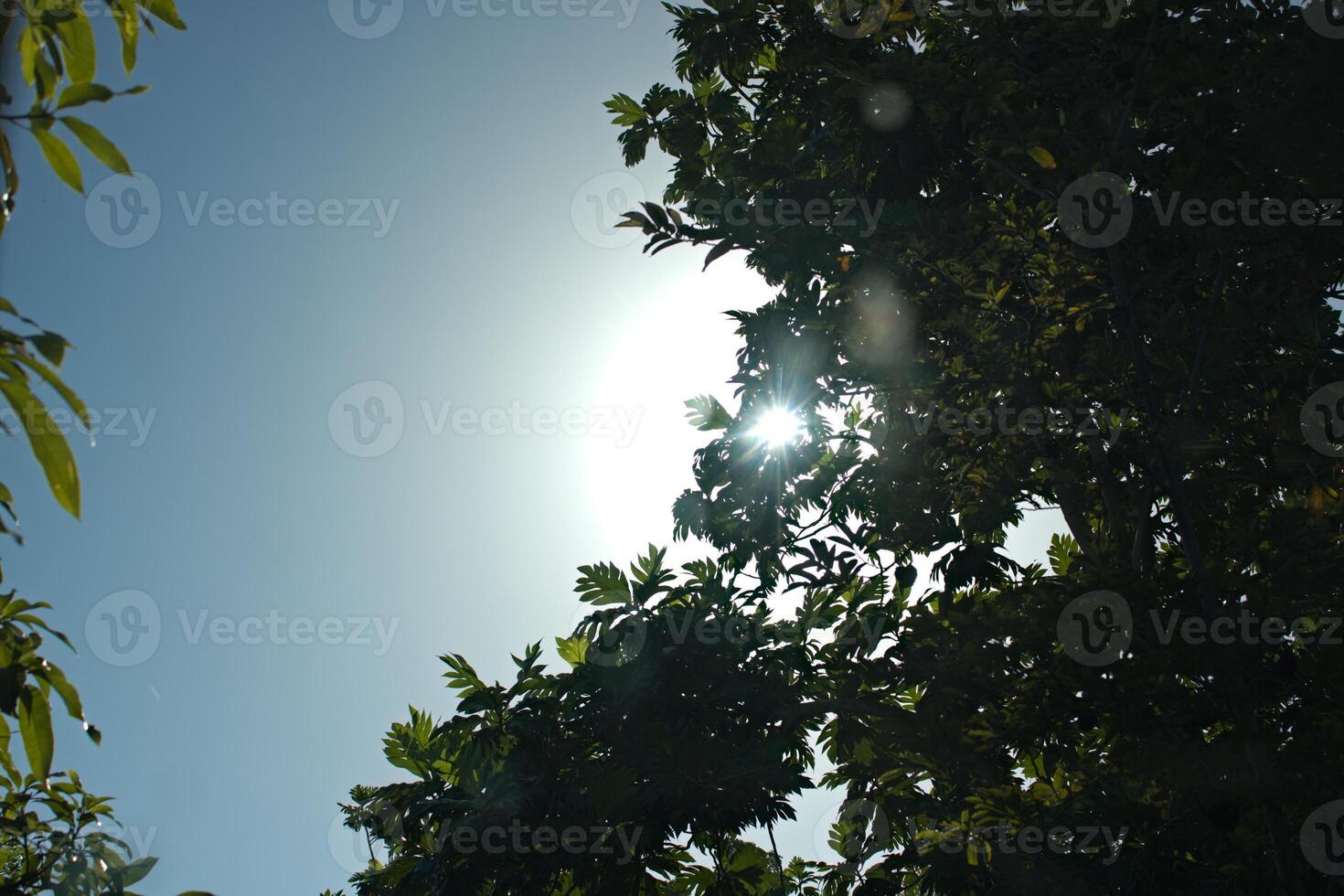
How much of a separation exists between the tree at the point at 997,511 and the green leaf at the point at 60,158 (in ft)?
12.2

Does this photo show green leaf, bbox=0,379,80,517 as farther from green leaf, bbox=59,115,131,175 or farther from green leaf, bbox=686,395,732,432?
green leaf, bbox=686,395,732,432

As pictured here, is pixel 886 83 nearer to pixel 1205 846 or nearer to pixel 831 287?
pixel 831 287

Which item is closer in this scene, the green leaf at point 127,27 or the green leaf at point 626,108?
the green leaf at point 127,27

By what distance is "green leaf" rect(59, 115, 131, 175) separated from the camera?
1.33 metres

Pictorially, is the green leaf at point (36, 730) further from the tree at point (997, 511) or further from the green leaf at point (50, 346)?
the tree at point (997, 511)

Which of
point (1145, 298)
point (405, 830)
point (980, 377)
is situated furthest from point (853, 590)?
point (405, 830)

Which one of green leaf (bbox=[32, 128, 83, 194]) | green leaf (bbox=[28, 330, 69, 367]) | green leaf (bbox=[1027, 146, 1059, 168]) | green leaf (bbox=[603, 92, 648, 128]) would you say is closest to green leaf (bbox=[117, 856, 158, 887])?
green leaf (bbox=[28, 330, 69, 367])

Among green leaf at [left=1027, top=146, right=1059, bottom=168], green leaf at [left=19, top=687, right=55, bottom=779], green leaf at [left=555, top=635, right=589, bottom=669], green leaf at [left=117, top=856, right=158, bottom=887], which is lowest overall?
green leaf at [left=117, top=856, right=158, bottom=887]

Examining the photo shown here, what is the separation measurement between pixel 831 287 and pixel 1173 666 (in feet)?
12.2

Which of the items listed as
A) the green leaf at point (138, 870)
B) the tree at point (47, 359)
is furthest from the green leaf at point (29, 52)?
the green leaf at point (138, 870)

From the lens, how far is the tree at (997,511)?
15.3 feet

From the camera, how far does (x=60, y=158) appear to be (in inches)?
54.8

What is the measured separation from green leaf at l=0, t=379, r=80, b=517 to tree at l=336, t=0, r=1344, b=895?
12.8 ft

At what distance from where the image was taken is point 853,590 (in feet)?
23.0
